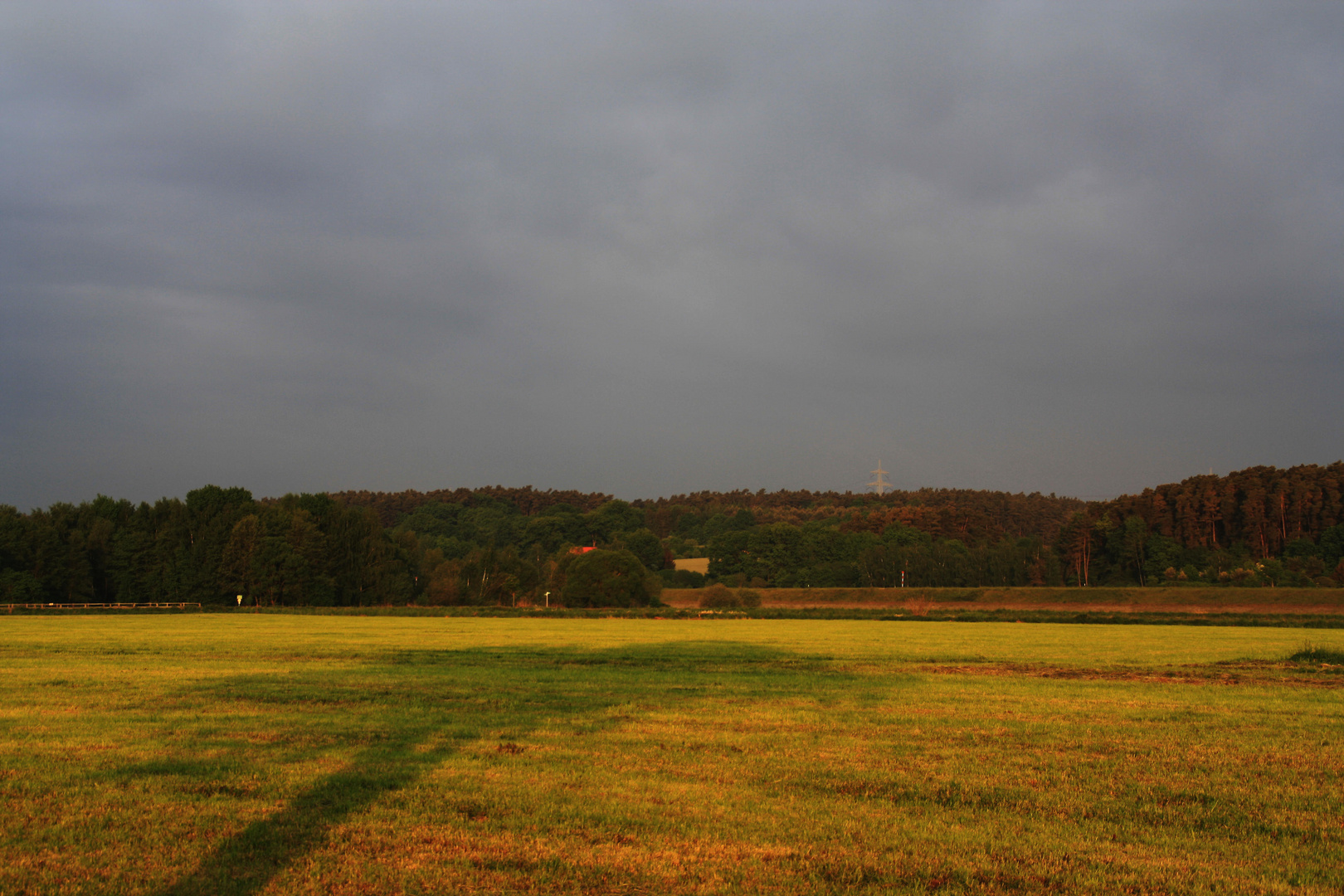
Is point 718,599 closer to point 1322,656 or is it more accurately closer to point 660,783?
point 1322,656

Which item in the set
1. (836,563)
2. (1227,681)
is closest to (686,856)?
(1227,681)

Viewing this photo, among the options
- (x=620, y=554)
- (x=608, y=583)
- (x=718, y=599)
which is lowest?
(x=718, y=599)

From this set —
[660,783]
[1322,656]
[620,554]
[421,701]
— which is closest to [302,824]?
[660,783]

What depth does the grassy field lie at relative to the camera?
241 inches

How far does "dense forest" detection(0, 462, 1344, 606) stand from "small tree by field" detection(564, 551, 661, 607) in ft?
0.62

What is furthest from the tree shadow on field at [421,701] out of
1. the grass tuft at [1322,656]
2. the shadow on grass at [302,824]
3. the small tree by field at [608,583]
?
the small tree by field at [608,583]

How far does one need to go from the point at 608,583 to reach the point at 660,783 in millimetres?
77157

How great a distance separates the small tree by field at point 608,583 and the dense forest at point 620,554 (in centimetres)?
19

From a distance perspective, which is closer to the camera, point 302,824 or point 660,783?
point 302,824

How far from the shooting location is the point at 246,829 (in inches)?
271

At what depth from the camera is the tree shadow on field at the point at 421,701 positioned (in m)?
6.57

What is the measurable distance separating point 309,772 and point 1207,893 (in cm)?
808

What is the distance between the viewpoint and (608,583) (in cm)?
8475

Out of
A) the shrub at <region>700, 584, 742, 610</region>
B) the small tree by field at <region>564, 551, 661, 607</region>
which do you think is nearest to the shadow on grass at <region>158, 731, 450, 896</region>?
the small tree by field at <region>564, 551, 661, 607</region>
